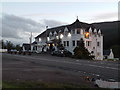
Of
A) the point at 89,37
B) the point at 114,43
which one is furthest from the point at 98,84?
the point at 114,43

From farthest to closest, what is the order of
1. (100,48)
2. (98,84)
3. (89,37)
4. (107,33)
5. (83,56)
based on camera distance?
(107,33)
(100,48)
(89,37)
(83,56)
(98,84)

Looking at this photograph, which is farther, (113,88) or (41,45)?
(41,45)

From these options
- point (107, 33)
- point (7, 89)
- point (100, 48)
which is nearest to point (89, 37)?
point (100, 48)

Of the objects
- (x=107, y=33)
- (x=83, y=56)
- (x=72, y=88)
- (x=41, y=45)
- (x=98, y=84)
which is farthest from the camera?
(x=107, y=33)

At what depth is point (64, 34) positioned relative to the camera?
47031 mm

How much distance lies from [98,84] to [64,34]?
40.0 m

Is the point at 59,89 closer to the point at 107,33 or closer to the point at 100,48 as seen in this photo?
the point at 100,48

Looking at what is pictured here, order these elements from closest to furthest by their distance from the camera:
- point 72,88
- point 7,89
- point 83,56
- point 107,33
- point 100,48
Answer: point 7,89, point 72,88, point 83,56, point 100,48, point 107,33

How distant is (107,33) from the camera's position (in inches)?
2847

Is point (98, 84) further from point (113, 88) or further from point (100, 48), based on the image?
point (100, 48)

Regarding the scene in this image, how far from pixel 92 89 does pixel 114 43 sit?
7476 centimetres

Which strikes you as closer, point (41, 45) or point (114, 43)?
point (41, 45)

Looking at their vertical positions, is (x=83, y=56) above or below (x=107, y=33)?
below

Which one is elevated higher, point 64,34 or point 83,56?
point 64,34
